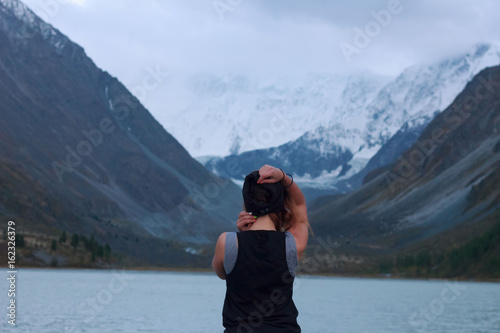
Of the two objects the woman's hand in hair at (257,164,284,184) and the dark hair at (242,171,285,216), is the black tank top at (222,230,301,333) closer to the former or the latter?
the dark hair at (242,171,285,216)

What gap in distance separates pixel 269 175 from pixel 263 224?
687 mm

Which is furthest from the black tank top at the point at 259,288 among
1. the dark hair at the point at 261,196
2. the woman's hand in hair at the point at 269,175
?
the woman's hand in hair at the point at 269,175

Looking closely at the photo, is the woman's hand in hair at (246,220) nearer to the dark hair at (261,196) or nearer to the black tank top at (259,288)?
the dark hair at (261,196)

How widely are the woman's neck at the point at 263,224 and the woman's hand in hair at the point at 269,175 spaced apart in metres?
0.52

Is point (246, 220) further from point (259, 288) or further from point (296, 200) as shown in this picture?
point (259, 288)

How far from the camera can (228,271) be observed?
9.83m

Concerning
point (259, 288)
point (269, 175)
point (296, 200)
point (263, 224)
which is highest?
point (269, 175)

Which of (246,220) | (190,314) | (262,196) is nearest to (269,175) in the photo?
(262,196)

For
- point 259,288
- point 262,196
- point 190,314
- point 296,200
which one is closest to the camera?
point 259,288

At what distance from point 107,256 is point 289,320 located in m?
186

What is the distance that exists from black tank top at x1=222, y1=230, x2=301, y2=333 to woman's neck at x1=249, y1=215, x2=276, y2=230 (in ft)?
0.86

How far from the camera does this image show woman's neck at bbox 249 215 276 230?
10125 millimetres

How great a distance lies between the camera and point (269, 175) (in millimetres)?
9797

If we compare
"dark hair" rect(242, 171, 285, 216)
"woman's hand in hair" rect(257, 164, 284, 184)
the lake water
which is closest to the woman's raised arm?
"woman's hand in hair" rect(257, 164, 284, 184)
